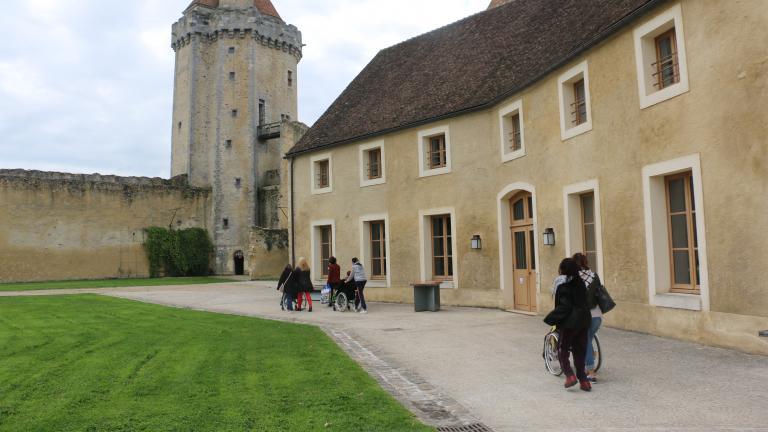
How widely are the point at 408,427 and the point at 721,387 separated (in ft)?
11.4

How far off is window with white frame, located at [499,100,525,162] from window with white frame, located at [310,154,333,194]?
22.9 feet

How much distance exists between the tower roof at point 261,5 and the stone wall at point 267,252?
1982 centimetres

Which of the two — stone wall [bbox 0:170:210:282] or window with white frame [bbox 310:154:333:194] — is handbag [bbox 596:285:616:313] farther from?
stone wall [bbox 0:170:210:282]

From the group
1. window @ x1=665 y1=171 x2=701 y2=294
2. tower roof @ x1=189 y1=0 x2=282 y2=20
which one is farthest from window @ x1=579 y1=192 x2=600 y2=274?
tower roof @ x1=189 y1=0 x2=282 y2=20

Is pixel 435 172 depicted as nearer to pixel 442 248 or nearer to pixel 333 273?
pixel 442 248

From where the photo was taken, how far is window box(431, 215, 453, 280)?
1606cm

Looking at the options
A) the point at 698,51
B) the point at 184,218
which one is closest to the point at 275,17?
the point at 184,218

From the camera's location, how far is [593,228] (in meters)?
11.5

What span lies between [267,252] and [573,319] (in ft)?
99.6

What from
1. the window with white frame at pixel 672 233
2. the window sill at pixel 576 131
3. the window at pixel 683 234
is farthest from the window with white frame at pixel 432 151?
the window at pixel 683 234

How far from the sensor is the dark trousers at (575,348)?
6.17 meters

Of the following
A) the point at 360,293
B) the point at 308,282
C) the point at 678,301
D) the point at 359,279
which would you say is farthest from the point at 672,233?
the point at 308,282

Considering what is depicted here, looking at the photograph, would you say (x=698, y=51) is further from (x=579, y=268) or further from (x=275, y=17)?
(x=275, y=17)

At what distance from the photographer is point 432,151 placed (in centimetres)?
1659
